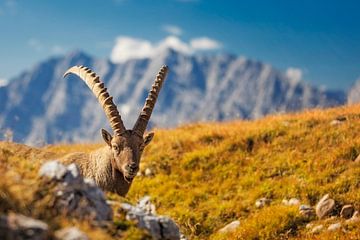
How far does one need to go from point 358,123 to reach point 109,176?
12.0 meters

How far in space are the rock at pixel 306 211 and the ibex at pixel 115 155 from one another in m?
5.15

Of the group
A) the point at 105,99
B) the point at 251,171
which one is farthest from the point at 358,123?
the point at 105,99

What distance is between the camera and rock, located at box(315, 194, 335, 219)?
1733cm

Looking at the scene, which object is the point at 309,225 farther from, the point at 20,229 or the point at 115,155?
the point at 20,229

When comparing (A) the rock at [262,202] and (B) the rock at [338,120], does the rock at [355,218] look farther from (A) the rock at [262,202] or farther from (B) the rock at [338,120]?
(B) the rock at [338,120]

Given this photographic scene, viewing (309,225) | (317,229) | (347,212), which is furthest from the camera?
(347,212)

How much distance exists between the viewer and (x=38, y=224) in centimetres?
684

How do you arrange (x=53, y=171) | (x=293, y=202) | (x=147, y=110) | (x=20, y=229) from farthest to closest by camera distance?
(x=293, y=202) < (x=147, y=110) < (x=53, y=171) < (x=20, y=229)

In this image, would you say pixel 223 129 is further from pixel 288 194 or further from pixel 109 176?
pixel 109 176

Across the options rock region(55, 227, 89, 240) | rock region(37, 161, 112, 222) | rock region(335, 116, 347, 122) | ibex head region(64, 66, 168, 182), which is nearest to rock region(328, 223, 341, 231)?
ibex head region(64, 66, 168, 182)

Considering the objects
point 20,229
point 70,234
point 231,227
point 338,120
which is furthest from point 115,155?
point 338,120

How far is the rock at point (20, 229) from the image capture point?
664 cm

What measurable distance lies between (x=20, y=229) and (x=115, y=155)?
29.3 feet

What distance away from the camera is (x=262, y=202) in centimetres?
1908
